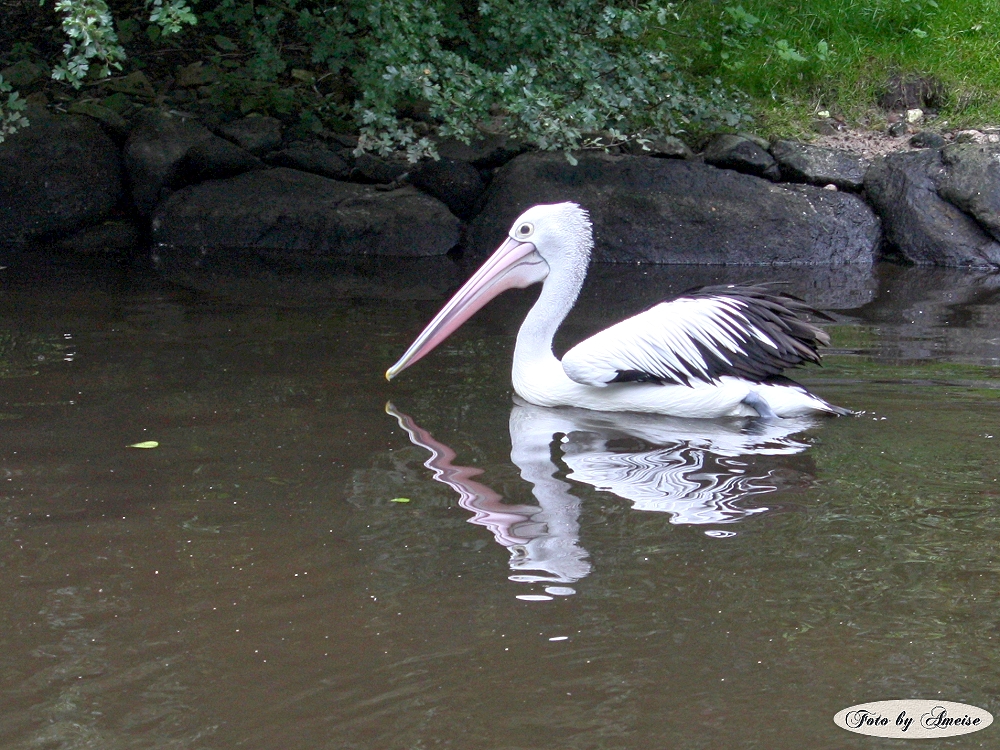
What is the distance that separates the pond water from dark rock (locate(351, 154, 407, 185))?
135 inches

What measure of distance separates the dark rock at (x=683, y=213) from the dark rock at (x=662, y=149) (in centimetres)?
17

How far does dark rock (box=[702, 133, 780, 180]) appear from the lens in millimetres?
8672

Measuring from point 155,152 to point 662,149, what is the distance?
3.62m

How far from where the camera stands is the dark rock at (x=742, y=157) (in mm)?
8672

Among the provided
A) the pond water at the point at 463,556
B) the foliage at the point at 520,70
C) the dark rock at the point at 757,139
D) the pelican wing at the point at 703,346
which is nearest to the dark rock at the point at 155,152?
the foliage at the point at 520,70

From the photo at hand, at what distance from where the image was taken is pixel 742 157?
28.4ft

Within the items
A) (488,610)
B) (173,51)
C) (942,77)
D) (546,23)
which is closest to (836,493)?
(488,610)

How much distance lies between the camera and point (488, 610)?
289cm

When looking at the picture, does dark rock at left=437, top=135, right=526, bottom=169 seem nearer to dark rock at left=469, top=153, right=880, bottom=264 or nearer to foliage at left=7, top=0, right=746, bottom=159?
foliage at left=7, top=0, right=746, bottom=159

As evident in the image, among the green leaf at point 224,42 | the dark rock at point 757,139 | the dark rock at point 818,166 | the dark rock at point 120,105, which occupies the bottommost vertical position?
the dark rock at point 818,166

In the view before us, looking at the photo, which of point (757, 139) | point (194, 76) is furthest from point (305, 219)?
point (757, 139)

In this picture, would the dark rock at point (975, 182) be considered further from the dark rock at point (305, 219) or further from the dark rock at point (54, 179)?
the dark rock at point (54, 179)

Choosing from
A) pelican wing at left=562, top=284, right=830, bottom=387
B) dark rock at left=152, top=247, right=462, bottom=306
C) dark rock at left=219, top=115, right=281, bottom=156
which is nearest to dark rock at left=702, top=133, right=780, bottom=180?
dark rock at left=152, top=247, right=462, bottom=306

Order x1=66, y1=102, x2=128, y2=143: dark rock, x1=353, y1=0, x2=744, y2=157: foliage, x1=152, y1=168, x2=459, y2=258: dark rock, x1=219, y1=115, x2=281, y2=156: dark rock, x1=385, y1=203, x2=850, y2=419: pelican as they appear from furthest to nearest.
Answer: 1. x1=66, y1=102, x2=128, y2=143: dark rock
2. x1=219, y1=115, x2=281, y2=156: dark rock
3. x1=152, y1=168, x2=459, y2=258: dark rock
4. x1=353, y1=0, x2=744, y2=157: foliage
5. x1=385, y1=203, x2=850, y2=419: pelican
